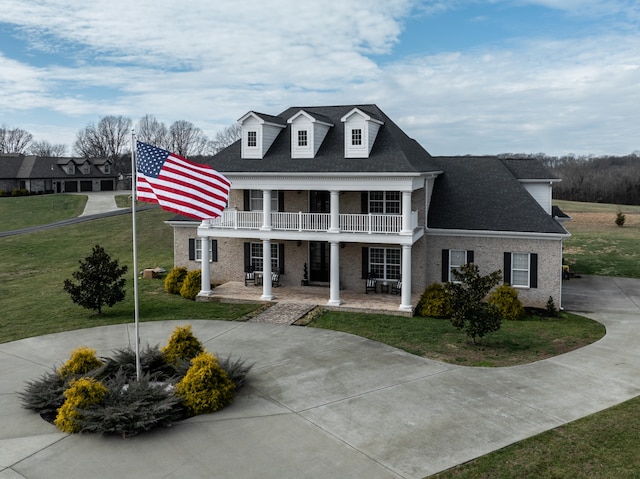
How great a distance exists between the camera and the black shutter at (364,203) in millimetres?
27734

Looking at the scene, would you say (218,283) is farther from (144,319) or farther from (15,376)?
(15,376)

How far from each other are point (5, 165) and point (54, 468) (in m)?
79.7

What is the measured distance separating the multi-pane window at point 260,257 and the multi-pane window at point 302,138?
18.6 ft

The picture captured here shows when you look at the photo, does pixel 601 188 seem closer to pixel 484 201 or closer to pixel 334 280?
Result: pixel 484 201

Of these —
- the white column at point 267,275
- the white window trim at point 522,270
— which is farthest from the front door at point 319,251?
the white window trim at point 522,270

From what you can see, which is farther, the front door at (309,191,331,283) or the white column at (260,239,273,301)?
the front door at (309,191,331,283)

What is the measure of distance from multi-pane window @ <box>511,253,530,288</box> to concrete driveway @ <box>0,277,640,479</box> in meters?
5.89

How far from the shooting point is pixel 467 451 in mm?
12219

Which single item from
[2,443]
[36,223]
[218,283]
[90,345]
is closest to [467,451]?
[2,443]

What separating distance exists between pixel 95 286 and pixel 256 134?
9.98m

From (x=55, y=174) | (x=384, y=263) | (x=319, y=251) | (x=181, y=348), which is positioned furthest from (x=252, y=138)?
(x=55, y=174)

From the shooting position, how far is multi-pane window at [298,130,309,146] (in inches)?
1053

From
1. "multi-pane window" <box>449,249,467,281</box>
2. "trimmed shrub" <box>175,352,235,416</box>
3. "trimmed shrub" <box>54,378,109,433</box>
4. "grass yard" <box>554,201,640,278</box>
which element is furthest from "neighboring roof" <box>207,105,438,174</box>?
"grass yard" <box>554,201,640,278</box>

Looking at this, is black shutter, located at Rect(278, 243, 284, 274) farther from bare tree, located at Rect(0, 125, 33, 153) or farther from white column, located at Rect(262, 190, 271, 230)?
bare tree, located at Rect(0, 125, 33, 153)
